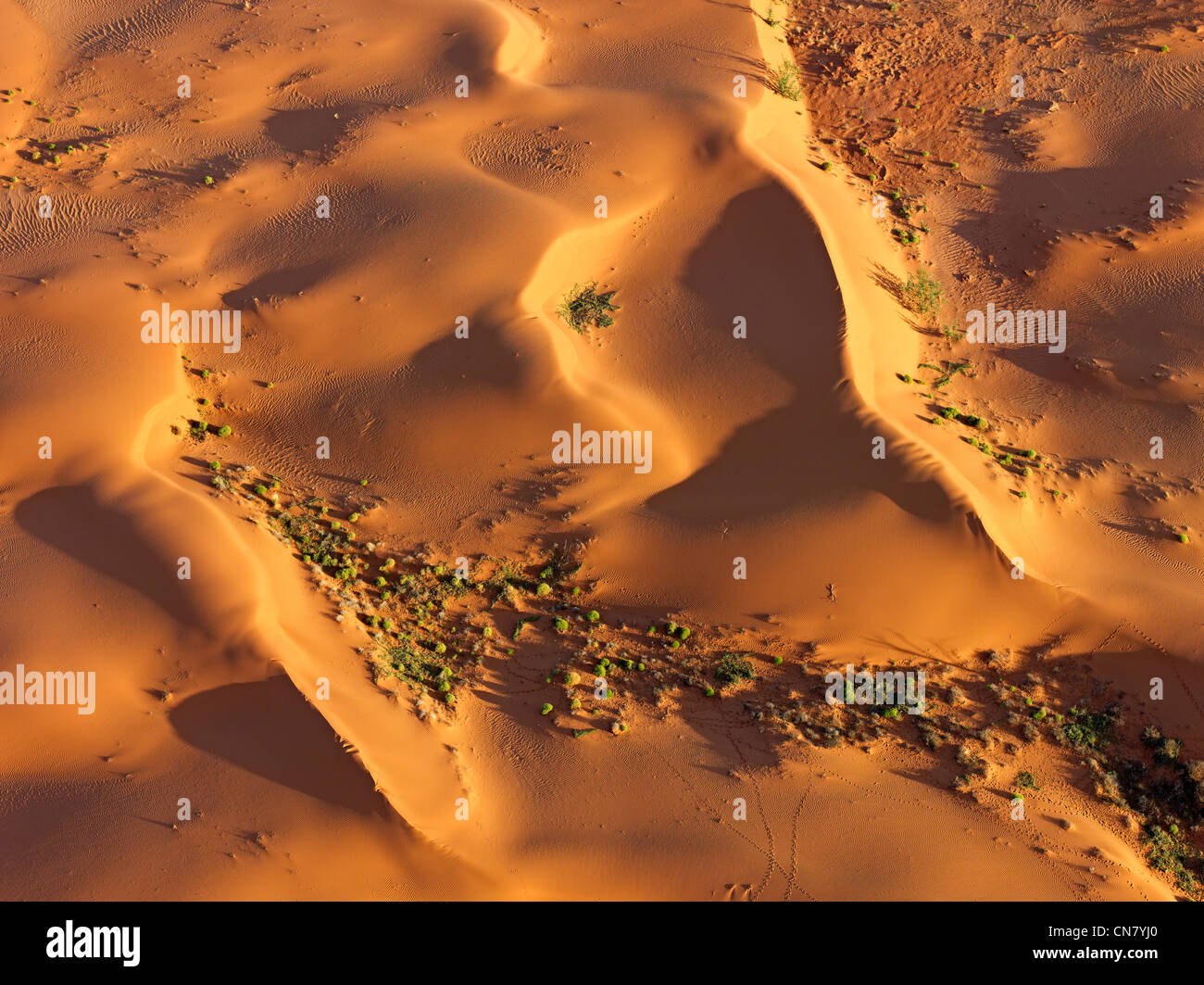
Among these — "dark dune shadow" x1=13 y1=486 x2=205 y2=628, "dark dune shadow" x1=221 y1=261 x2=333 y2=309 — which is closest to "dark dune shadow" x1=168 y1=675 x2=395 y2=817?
"dark dune shadow" x1=13 y1=486 x2=205 y2=628

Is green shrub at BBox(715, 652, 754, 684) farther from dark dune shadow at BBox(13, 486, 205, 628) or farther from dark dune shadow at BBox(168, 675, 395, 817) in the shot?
dark dune shadow at BBox(13, 486, 205, 628)

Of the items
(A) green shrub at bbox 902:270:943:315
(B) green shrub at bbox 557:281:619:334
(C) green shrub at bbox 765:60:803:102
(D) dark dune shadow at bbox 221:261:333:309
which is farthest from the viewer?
(C) green shrub at bbox 765:60:803:102

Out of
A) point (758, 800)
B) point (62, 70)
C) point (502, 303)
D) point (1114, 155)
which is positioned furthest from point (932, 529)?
point (62, 70)

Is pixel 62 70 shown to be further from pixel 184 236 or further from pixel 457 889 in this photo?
pixel 457 889

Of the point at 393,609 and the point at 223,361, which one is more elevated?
the point at 223,361

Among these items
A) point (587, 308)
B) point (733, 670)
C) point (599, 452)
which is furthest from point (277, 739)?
point (587, 308)
